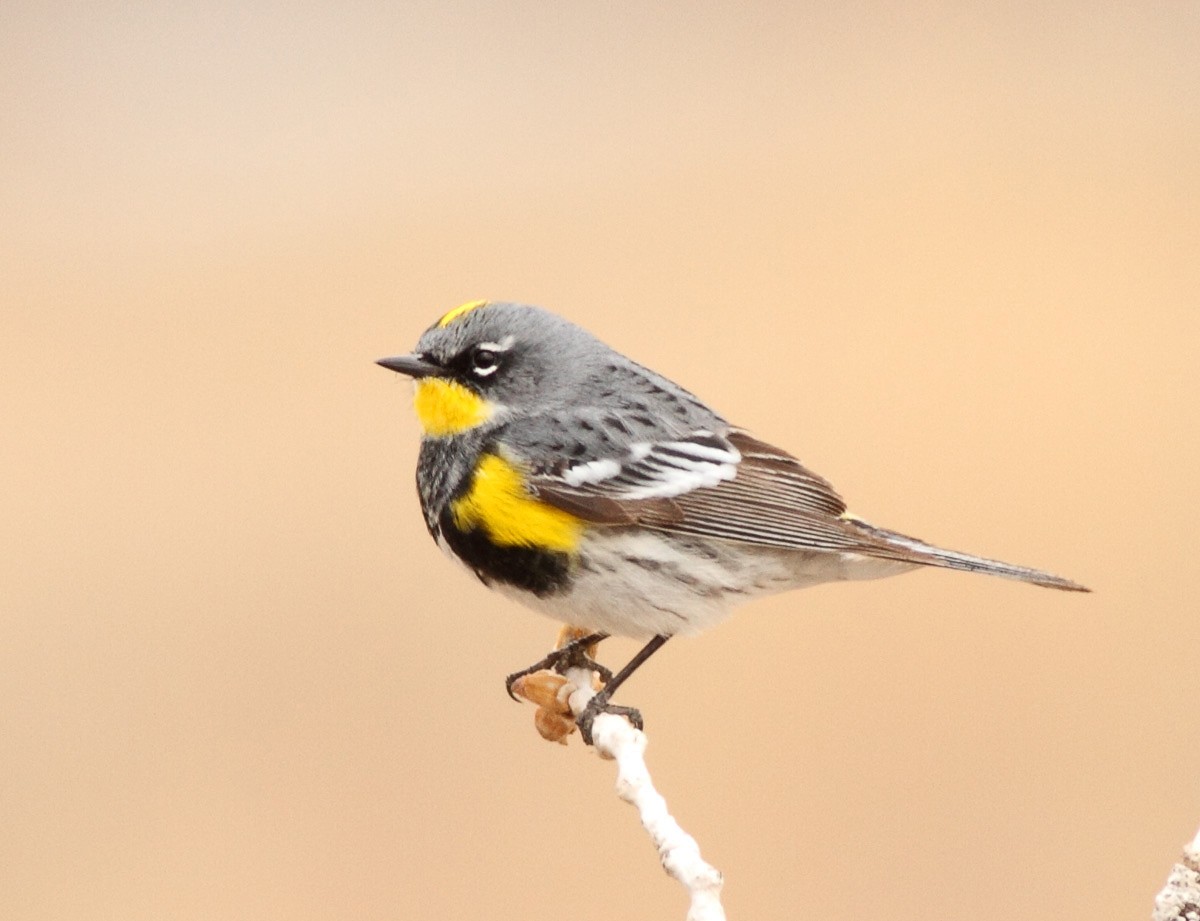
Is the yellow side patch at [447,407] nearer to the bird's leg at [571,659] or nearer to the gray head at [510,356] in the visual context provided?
the gray head at [510,356]

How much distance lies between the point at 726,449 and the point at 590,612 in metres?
0.52

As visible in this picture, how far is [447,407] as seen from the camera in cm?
259

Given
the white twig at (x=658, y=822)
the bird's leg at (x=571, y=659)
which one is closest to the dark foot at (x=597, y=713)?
the bird's leg at (x=571, y=659)

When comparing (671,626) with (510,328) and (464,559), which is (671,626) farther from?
(510,328)

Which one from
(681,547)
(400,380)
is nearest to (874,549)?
(681,547)

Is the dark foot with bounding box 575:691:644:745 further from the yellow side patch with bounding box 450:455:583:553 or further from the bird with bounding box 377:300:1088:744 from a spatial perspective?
the yellow side patch with bounding box 450:455:583:553

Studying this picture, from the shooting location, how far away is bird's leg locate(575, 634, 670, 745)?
6.81 ft

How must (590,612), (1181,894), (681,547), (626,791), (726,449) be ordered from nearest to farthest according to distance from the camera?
(1181,894), (626,791), (590,612), (681,547), (726,449)

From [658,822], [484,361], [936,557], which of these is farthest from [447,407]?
[658,822]

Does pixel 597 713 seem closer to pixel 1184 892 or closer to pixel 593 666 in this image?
pixel 593 666

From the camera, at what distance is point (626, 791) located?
55.4 inches

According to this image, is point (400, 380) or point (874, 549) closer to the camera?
point (874, 549)

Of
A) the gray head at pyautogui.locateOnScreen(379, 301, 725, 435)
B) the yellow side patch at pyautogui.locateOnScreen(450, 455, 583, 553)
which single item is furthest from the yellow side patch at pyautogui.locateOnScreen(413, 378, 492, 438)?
the yellow side patch at pyautogui.locateOnScreen(450, 455, 583, 553)

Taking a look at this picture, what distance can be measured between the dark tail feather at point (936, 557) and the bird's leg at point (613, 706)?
425 mm
